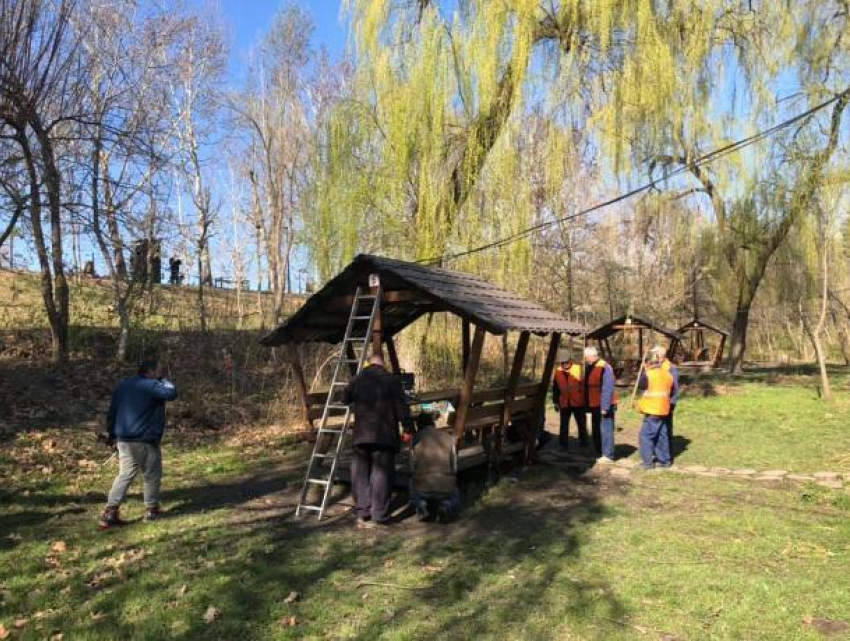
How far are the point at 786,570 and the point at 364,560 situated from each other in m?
3.62

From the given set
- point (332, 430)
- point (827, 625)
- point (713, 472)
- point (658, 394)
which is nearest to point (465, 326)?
point (658, 394)

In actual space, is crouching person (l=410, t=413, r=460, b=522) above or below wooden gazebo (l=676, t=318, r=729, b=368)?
below

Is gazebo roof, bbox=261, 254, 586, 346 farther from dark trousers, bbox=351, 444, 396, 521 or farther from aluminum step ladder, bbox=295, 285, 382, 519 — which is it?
dark trousers, bbox=351, 444, 396, 521

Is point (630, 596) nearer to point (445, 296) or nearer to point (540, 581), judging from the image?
point (540, 581)

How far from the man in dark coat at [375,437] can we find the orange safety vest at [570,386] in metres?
4.13

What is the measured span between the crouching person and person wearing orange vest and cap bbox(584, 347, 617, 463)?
3779mm

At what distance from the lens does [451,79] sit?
13.6m

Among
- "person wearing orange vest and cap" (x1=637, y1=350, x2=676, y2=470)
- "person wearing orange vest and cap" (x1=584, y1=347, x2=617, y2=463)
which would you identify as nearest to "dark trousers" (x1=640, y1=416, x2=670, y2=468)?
"person wearing orange vest and cap" (x1=637, y1=350, x2=676, y2=470)

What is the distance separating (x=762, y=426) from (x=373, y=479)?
9.53 meters

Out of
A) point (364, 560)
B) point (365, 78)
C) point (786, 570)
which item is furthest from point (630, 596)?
point (365, 78)

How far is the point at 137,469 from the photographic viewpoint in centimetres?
692

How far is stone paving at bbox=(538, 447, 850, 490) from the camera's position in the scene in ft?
29.3

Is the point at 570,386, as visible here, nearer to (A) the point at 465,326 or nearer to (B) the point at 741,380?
(A) the point at 465,326

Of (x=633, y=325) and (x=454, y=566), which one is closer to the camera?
(x=454, y=566)
